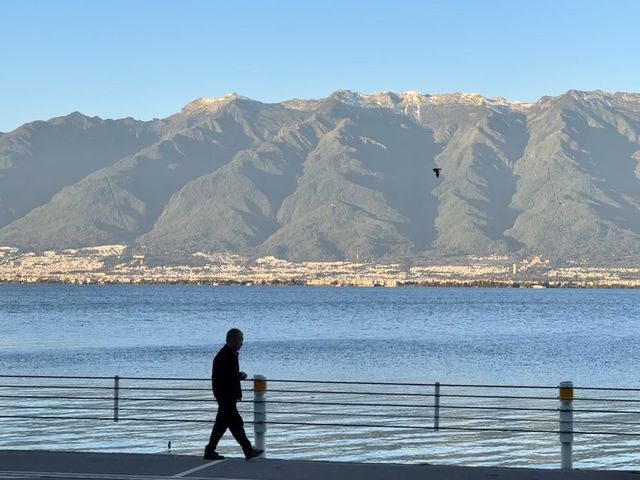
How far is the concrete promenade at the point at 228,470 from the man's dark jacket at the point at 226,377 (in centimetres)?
117

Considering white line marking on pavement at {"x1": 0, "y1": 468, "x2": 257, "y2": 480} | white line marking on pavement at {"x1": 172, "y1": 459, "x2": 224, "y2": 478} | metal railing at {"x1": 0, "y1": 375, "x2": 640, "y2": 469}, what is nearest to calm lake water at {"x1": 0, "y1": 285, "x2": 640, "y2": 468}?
metal railing at {"x1": 0, "y1": 375, "x2": 640, "y2": 469}

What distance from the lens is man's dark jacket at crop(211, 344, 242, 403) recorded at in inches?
947

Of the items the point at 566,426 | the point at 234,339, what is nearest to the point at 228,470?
the point at 234,339

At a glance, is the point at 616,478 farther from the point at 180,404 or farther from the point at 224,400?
the point at 180,404

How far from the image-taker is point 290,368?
254 feet

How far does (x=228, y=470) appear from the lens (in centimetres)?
2306

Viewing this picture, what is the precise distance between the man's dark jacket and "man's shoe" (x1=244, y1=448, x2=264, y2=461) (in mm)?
982

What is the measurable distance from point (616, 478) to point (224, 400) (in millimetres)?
6777

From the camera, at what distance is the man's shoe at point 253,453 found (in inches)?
955

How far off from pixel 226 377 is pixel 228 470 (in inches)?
69.3

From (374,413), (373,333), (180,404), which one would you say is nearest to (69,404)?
(180,404)

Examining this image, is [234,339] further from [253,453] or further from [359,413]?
[359,413]

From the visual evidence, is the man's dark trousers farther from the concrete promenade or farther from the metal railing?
the metal railing

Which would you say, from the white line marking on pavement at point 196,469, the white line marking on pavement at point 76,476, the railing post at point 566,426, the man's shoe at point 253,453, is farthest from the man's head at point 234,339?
the railing post at point 566,426
